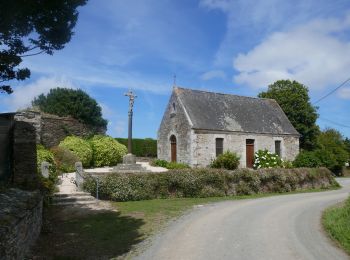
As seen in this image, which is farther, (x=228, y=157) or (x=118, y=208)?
(x=228, y=157)

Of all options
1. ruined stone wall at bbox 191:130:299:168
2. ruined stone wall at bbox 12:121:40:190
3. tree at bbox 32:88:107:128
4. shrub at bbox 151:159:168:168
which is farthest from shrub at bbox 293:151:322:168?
ruined stone wall at bbox 12:121:40:190

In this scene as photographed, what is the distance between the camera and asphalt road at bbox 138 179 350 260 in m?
8.41

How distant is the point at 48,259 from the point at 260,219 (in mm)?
6907

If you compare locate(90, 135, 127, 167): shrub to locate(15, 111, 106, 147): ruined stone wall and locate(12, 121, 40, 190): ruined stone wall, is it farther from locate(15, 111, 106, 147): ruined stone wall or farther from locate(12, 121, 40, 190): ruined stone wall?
locate(12, 121, 40, 190): ruined stone wall

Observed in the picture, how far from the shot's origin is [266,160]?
3061 centimetres

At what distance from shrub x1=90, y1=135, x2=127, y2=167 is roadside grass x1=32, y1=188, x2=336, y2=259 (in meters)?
11.5

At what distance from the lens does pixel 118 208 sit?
1512cm

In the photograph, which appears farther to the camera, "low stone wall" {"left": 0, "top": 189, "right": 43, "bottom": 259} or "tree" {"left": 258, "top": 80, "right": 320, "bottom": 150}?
"tree" {"left": 258, "top": 80, "right": 320, "bottom": 150}

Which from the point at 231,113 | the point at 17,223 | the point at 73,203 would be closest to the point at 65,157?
the point at 73,203

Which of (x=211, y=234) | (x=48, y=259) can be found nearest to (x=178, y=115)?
(x=211, y=234)

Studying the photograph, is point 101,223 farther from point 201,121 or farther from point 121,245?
point 201,121

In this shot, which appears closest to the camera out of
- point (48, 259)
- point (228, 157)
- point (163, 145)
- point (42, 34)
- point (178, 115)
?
point (48, 259)

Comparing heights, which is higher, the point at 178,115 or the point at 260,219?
Answer: the point at 178,115

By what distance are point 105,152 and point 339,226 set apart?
19.4 metres
